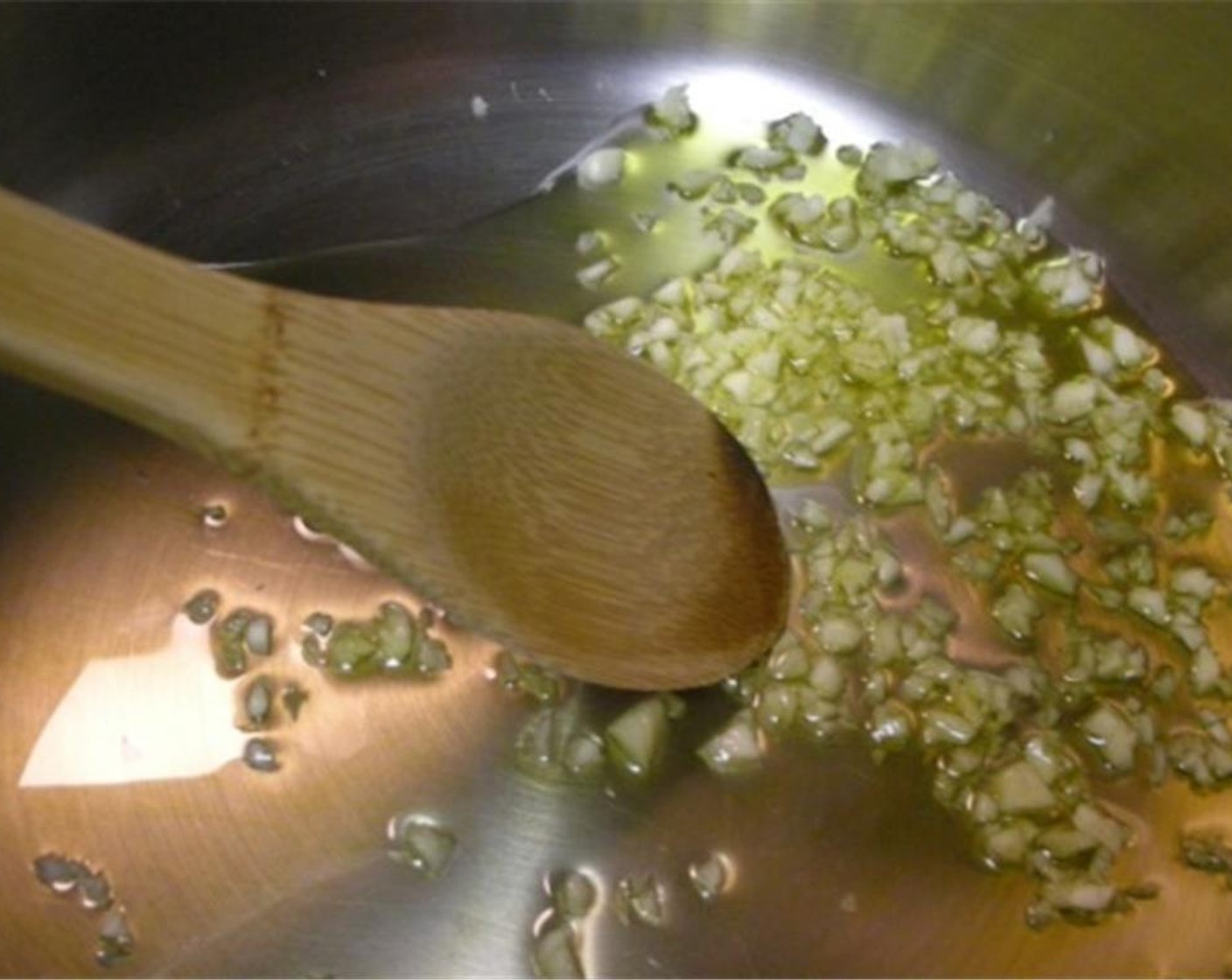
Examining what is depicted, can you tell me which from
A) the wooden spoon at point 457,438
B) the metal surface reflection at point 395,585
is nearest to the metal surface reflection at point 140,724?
the metal surface reflection at point 395,585

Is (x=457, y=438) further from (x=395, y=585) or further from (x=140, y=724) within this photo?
(x=140, y=724)

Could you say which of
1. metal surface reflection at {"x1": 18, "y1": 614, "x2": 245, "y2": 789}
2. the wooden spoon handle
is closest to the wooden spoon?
the wooden spoon handle

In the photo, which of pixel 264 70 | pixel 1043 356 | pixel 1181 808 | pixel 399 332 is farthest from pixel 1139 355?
pixel 264 70

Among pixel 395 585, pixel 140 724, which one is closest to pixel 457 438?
pixel 395 585

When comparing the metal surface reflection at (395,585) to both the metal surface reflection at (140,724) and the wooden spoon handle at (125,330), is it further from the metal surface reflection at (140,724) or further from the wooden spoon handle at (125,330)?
the wooden spoon handle at (125,330)

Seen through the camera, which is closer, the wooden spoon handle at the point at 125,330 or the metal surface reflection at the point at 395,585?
the wooden spoon handle at the point at 125,330

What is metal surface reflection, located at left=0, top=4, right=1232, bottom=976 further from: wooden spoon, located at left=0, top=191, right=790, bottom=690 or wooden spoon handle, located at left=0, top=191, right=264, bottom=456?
wooden spoon handle, located at left=0, top=191, right=264, bottom=456

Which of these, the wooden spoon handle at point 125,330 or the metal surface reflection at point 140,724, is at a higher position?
the wooden spoon handle at point 125,330
